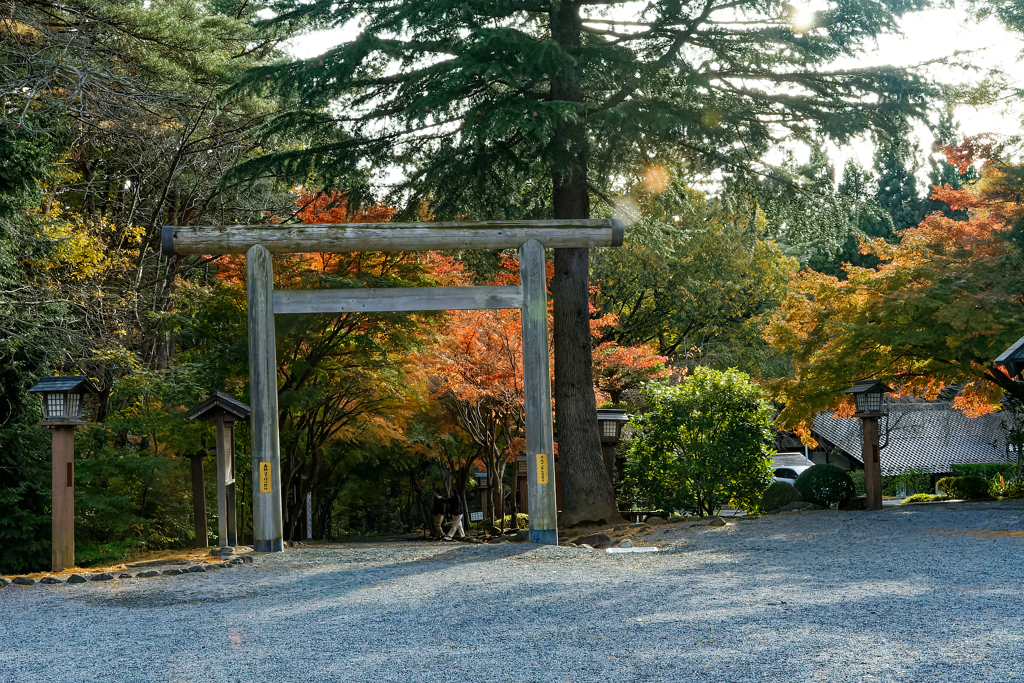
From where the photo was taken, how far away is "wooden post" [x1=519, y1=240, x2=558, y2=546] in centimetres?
970

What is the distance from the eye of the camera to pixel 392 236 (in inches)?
389

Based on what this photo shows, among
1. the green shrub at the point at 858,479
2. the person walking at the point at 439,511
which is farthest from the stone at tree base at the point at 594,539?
the green shrub at the point at 858,479

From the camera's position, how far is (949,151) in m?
14.0

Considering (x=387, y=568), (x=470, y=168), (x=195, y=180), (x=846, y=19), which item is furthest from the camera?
(x=195, y=180)

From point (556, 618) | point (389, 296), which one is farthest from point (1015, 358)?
point (389, 296)

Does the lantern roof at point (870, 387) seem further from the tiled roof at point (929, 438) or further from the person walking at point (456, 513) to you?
the tiled roof at point (929, 438)

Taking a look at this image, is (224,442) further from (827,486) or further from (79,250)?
(827,486)

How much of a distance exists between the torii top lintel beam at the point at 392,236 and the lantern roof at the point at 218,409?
2095 mm

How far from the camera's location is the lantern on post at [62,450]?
32.3 feet

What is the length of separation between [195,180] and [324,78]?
6758 mm

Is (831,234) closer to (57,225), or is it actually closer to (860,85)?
(860,85)

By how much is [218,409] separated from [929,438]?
24237mm

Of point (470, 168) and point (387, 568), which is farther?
point (470, 168)

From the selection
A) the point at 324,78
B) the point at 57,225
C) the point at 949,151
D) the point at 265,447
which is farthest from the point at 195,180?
the point at 949,151
